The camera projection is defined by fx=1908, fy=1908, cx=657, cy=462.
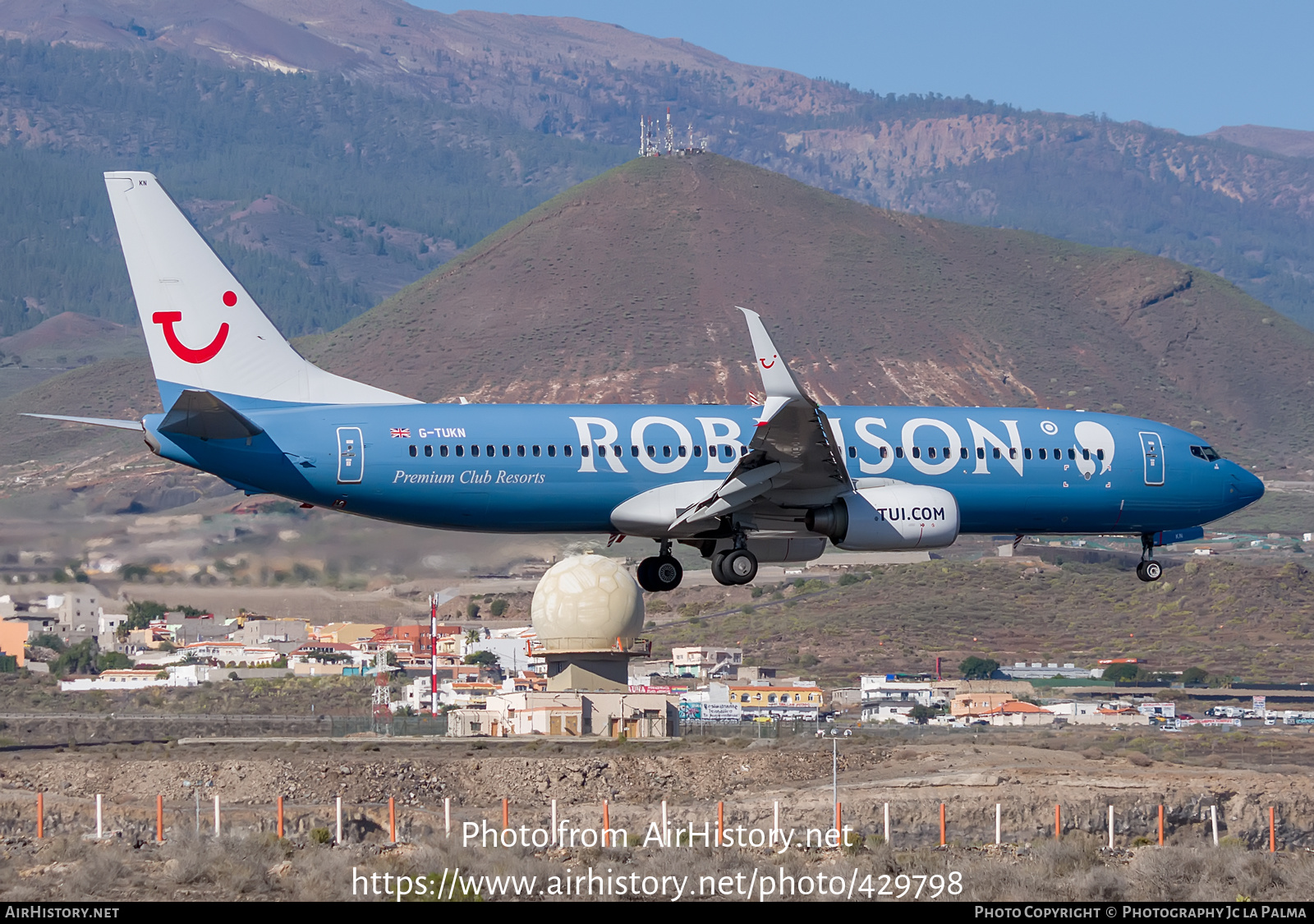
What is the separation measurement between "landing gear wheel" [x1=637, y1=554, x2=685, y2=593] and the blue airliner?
0.17 feet

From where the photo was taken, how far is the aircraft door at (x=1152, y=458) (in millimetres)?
46031

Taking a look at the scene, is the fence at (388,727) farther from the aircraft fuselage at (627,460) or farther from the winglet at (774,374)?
the winglet at (774,374)

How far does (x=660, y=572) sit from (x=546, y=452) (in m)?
4.30

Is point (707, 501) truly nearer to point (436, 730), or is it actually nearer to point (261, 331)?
point (261, 331)

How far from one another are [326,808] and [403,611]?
38.7 metres

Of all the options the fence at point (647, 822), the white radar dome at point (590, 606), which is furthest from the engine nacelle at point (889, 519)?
the white radar dome at point (590, 606)

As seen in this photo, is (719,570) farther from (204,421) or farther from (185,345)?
(185,345)

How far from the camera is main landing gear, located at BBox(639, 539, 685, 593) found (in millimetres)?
42875

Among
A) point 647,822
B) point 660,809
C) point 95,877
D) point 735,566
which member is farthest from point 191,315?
point 660,809

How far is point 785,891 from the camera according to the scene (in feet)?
96.4

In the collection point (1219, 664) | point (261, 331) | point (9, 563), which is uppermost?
point (261, 331)

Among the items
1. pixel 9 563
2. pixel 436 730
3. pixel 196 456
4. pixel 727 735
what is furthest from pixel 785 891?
pixel 436 730

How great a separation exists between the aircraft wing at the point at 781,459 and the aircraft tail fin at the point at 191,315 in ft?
26.1

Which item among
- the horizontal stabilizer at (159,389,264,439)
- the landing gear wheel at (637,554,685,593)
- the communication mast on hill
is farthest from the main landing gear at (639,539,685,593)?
the communication mast on hill
